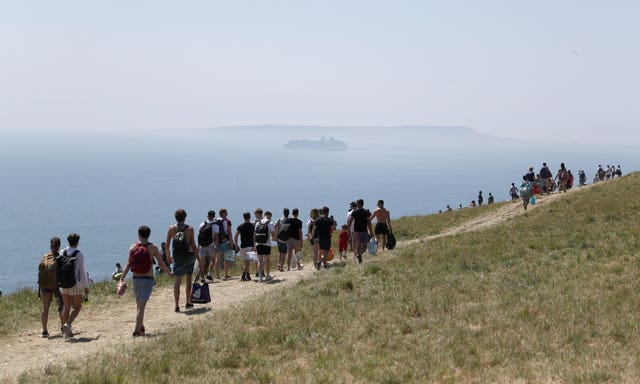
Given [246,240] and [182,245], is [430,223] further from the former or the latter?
[182,245]

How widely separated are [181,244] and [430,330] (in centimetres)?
677

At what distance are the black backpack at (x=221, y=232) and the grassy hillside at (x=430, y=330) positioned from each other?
3781mm

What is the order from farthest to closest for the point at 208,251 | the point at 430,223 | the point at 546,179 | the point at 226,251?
the point at 546,179
the point at 430,223
the point at 226,251
the point at 208,251

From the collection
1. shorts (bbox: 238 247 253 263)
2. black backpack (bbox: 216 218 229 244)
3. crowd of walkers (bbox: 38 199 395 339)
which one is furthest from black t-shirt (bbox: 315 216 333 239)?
black backpack (bbox: 216 218 229 244)

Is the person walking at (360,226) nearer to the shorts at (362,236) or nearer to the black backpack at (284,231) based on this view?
the shorts at (362,236)

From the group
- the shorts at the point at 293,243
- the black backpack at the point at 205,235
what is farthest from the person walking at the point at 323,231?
the black backpack at the point at 205,235

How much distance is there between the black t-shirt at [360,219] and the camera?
72.4ft

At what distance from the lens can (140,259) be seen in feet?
43.8

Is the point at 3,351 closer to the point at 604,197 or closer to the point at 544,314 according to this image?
the point at 544,314

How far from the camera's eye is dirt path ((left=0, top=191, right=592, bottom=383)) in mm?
12059

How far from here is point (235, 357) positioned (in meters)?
10.8

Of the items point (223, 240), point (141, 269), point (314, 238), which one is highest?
point (141, 269)

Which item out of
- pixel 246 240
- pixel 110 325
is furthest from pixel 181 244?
pixel 246 240

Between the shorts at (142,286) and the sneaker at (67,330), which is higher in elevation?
the shorts at (142,286)
